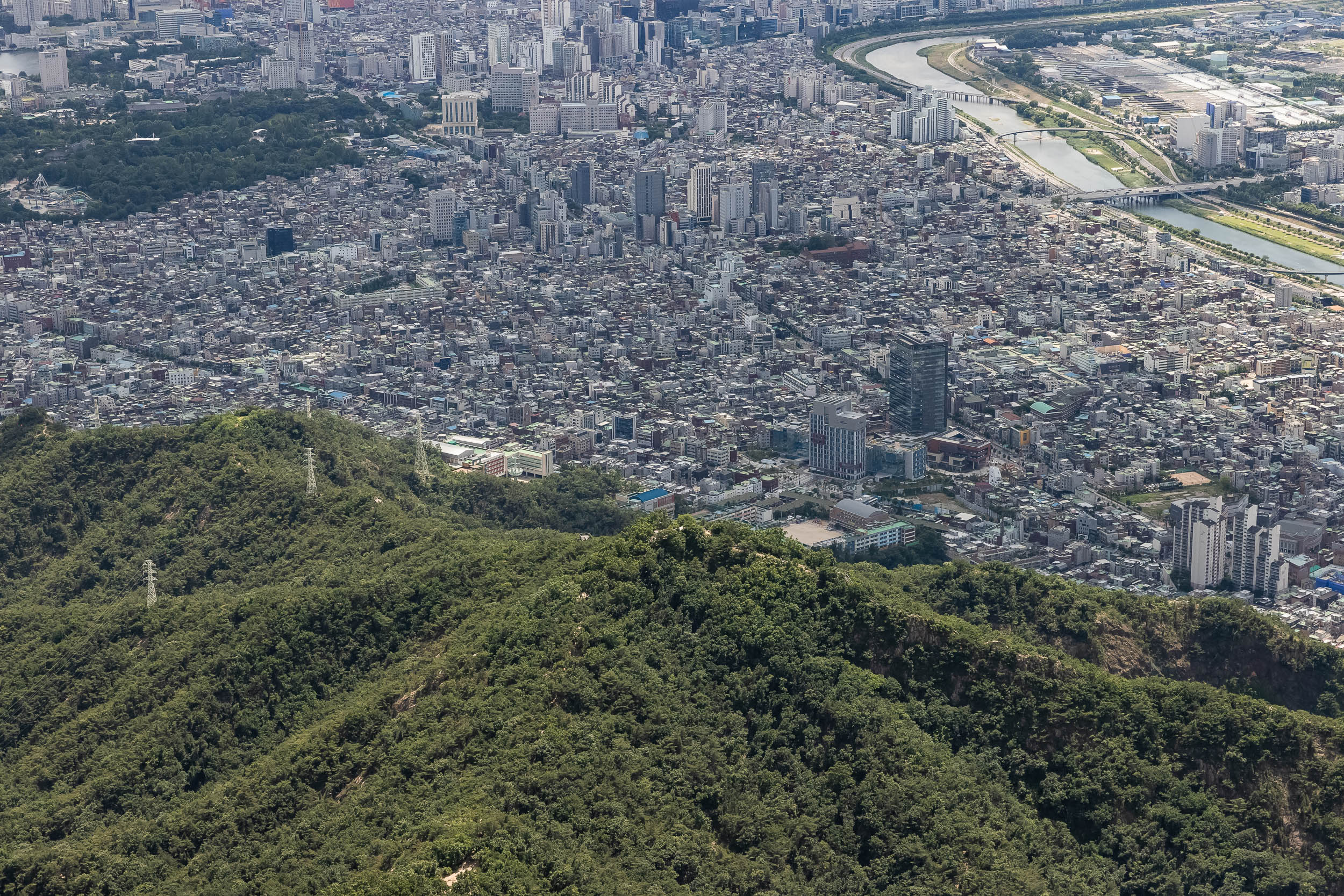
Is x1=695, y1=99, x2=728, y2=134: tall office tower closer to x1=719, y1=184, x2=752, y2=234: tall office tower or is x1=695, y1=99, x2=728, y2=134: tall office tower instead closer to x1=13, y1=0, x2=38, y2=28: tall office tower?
x1=719, y1=184, x2=752, y2=234: tall office tower

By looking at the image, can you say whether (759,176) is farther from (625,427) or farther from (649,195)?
(625,427)

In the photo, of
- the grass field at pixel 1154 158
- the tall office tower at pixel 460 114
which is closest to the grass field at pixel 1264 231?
the grass field at pixel 1154 158

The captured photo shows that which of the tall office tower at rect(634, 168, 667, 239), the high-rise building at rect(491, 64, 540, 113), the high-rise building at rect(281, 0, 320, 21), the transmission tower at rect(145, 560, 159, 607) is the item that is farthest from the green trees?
the transmission tower at rect(145, 560, 159, 607)

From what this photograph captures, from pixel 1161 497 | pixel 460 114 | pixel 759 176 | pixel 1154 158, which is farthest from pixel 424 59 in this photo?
pixel 1161 497

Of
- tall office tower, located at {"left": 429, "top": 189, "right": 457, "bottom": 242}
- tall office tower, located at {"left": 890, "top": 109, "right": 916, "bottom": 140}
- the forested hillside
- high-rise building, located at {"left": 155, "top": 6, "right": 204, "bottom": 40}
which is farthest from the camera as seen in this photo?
high-rise building, located at {"left": 155, "top": 6, "right": 204, "bottom": 40}

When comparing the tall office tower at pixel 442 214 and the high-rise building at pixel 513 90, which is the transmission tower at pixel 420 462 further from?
the high-rise building at pixel 513 90

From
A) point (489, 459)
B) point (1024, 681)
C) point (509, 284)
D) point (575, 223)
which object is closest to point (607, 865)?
point (1024, 681)

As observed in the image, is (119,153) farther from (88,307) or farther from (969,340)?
(969,340)
